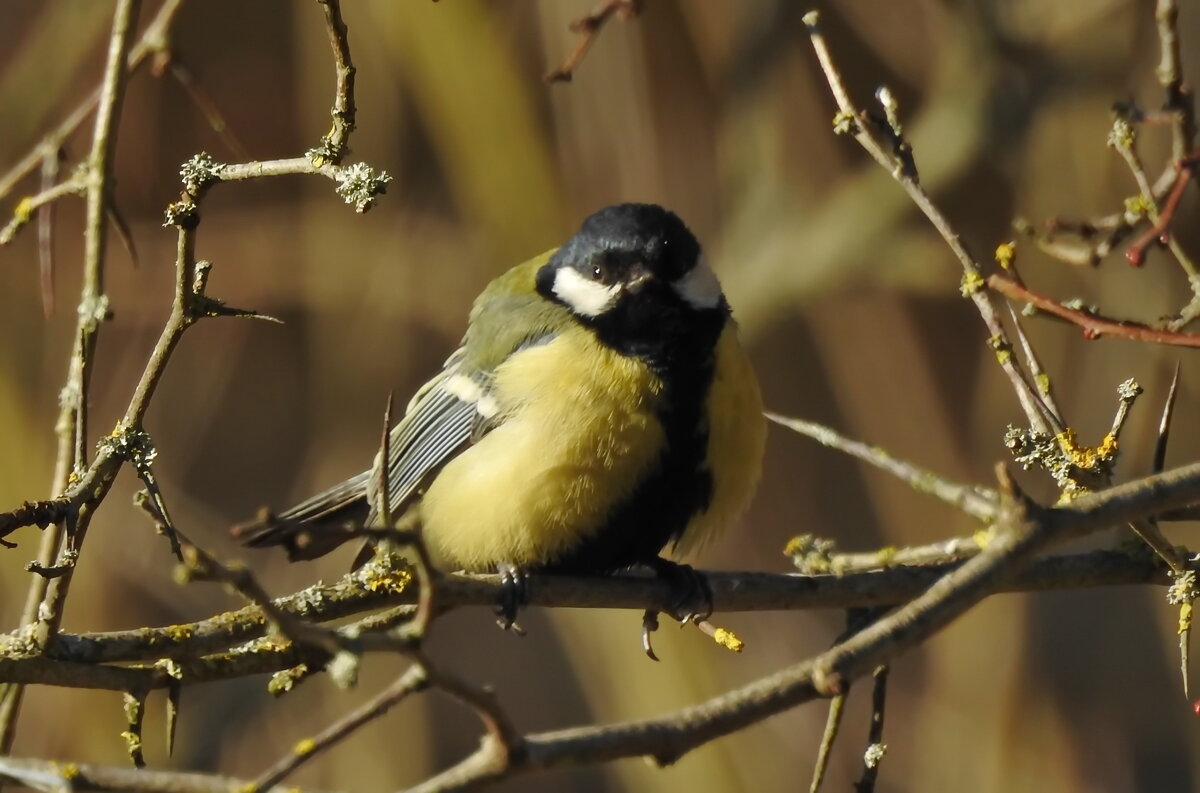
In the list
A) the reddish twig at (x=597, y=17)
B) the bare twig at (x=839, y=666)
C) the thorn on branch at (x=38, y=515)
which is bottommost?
the bare twig at (x=839, y=666)

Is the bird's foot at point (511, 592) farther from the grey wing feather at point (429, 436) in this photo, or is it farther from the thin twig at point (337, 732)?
the thin twig at point (337, 732)

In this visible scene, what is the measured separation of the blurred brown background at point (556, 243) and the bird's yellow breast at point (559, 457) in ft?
7.31

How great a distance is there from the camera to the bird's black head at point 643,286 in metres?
2.69

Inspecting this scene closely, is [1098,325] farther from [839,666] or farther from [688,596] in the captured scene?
[688,596]

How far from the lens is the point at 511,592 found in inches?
83.4

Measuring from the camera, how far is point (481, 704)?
3.67 ft

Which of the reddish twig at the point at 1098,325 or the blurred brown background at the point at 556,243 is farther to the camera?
the blurred brown background at the point at 556,243

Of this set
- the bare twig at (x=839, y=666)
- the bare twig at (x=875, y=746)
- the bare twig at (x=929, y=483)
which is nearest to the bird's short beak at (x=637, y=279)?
the bare twig at (x=929, y=483)

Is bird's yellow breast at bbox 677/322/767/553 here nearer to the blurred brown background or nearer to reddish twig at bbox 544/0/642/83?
reddish twig at bbox 544/0/642/83

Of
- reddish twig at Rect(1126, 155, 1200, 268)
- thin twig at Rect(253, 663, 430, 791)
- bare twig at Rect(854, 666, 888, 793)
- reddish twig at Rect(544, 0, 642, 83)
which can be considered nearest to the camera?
thin twig at Rect(253, 663, 430, 791)

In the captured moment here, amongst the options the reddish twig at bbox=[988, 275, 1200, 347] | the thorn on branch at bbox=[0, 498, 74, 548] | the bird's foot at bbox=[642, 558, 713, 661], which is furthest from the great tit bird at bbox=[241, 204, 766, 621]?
the reddish twig at bbox=[988, 275, 1200, 347]

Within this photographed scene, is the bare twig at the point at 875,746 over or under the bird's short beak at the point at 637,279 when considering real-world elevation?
under

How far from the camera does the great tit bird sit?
8.51 ft

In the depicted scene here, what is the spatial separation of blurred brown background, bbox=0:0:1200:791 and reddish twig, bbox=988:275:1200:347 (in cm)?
298
